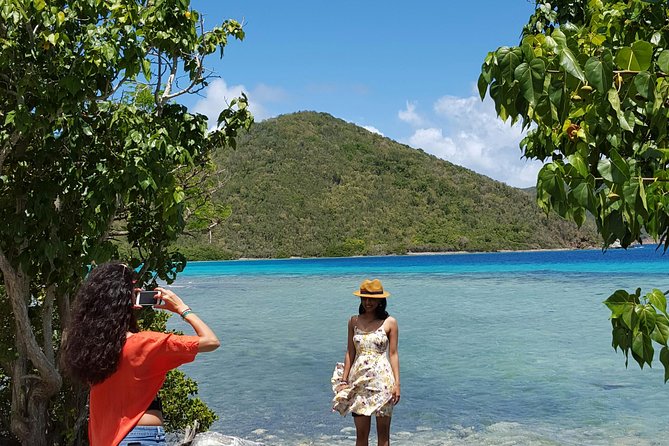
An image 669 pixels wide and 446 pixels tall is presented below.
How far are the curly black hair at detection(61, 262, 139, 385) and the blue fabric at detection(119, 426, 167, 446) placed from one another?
0.82ft

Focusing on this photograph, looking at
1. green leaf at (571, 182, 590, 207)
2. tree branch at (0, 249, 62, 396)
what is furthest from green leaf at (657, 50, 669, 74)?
tree branch at (0, 249, 62, 396)

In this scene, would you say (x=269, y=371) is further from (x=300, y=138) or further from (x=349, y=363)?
(x=300, y=138)

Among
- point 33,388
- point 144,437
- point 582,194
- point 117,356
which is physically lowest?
point 33,388

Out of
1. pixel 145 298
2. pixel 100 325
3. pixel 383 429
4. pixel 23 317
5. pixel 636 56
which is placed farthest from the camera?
pixel 383 429

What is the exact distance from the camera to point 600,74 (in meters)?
1.71

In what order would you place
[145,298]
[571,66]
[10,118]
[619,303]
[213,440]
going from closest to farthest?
[571,66] < [619,303] < [145,298] < [10,118] < [213,440]

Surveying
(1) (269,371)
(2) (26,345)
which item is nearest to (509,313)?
(1) (269,371)

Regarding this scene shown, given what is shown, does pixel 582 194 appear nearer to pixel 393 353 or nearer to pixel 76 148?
pixel 76 148

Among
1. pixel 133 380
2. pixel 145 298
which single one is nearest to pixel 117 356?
pixel 133 380

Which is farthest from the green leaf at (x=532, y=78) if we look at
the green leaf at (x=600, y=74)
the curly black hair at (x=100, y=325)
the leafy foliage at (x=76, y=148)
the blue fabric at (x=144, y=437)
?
the leafy foliage at (x=76, y=148)

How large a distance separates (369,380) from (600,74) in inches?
186

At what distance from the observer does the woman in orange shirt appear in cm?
271

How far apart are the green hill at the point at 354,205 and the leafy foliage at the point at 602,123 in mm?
86990

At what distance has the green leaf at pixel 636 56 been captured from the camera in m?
1.79
